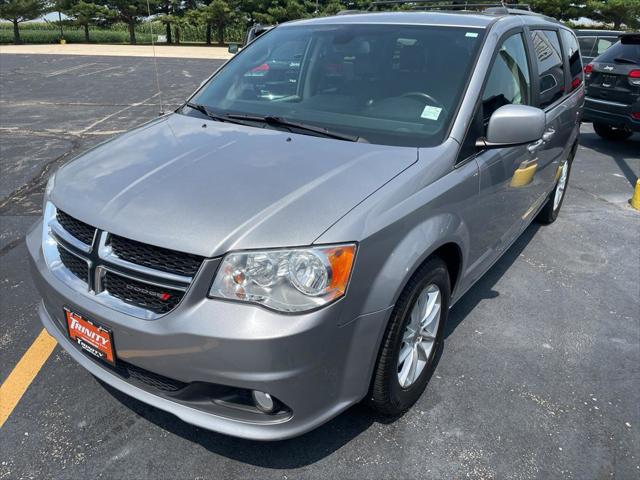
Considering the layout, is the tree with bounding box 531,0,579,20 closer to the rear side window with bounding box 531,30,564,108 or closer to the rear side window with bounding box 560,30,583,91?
the rear side window with bounding box 560,30,583,91

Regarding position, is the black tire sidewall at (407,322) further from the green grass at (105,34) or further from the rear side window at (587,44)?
the green grass at (105,34)

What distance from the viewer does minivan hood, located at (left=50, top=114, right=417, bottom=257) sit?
194cm

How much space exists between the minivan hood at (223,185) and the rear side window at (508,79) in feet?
2.49

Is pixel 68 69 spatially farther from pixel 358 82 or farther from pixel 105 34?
pixel 105 34

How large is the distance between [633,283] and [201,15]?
4208 centimetres

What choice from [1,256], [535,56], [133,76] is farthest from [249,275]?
[133,76]

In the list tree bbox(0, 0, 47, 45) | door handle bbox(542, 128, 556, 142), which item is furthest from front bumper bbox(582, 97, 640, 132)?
tree bbox(0, 0, 47, 45)

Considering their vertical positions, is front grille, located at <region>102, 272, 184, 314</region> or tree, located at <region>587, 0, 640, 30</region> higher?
tree, located at <region>587, 0, 640, 30</region>

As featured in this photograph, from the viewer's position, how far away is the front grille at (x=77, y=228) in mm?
2182

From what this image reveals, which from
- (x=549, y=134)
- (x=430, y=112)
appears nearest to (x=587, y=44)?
(x=549, y=134)

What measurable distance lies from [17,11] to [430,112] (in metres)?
46.2

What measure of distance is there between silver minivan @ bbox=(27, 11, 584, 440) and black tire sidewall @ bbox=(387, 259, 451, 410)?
0.04 ft

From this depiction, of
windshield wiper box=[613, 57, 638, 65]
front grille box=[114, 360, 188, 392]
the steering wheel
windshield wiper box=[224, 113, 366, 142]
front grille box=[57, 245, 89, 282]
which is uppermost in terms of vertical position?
the steering wheel

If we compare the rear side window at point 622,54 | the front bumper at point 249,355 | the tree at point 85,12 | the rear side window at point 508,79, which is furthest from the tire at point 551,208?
the tree at point 85,12
